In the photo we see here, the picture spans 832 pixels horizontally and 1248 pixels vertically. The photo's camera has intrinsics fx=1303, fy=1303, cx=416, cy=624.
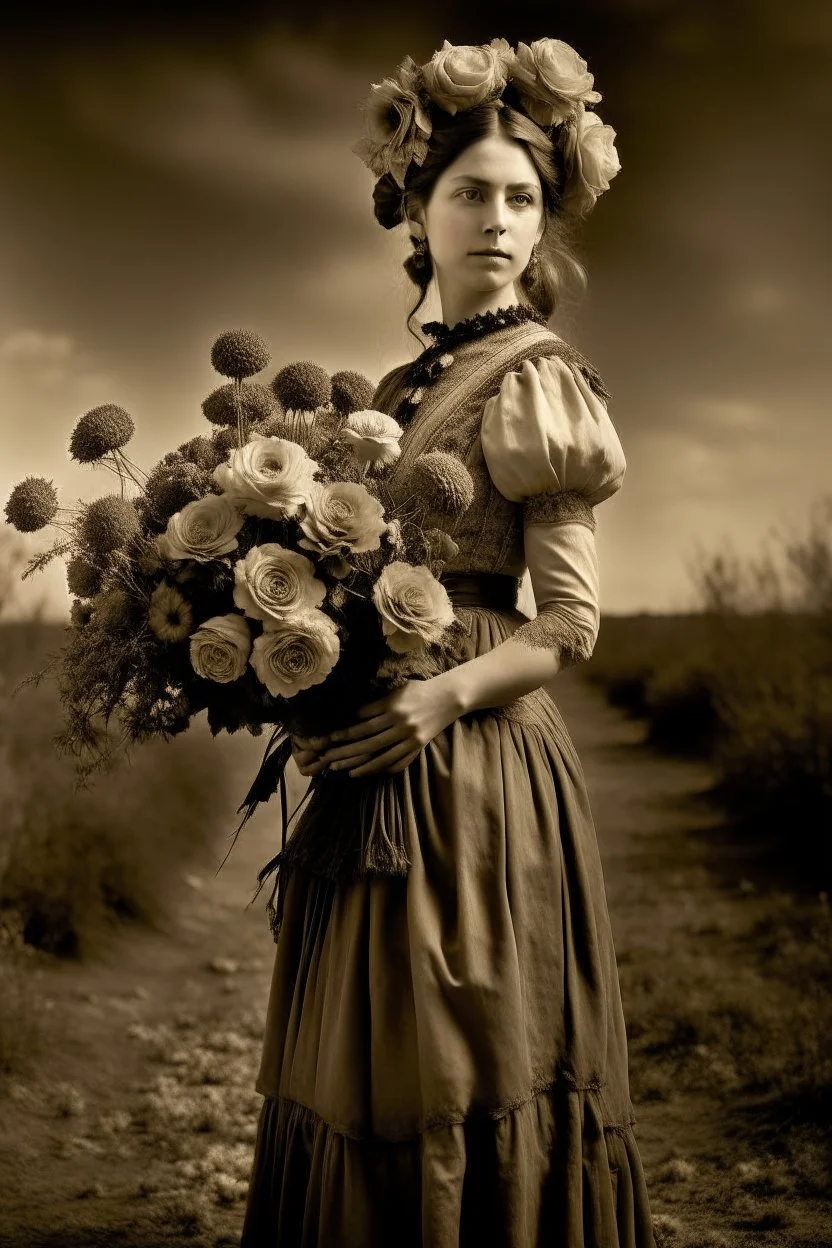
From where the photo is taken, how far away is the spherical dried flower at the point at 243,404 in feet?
6.92

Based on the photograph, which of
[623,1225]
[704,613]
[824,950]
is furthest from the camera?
[704,613]

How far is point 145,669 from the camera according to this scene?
192cm

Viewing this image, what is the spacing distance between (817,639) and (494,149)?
3.99m

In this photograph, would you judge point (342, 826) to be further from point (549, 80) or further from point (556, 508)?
point (549, 80)

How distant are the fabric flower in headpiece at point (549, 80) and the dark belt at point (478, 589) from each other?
0.81m

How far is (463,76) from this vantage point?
7.12 feet

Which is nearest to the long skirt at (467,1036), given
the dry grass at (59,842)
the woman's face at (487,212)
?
the woman's face at (487,212)

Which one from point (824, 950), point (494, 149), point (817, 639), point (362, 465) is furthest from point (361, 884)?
point (817, 639)

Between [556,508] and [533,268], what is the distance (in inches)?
23.8

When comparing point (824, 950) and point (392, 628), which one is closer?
point (392, 628)

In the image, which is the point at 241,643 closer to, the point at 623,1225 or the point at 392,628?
the point at 392,628

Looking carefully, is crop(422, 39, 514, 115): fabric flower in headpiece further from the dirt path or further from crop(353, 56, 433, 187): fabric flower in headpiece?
the dirt path

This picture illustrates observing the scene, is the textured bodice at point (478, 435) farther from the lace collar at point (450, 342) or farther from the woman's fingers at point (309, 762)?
the woman's fingers at point (309, 762)

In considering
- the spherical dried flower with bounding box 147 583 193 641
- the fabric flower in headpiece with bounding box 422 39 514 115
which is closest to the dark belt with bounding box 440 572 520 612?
the spherical dried flower with bounding box 147 583 193 641
